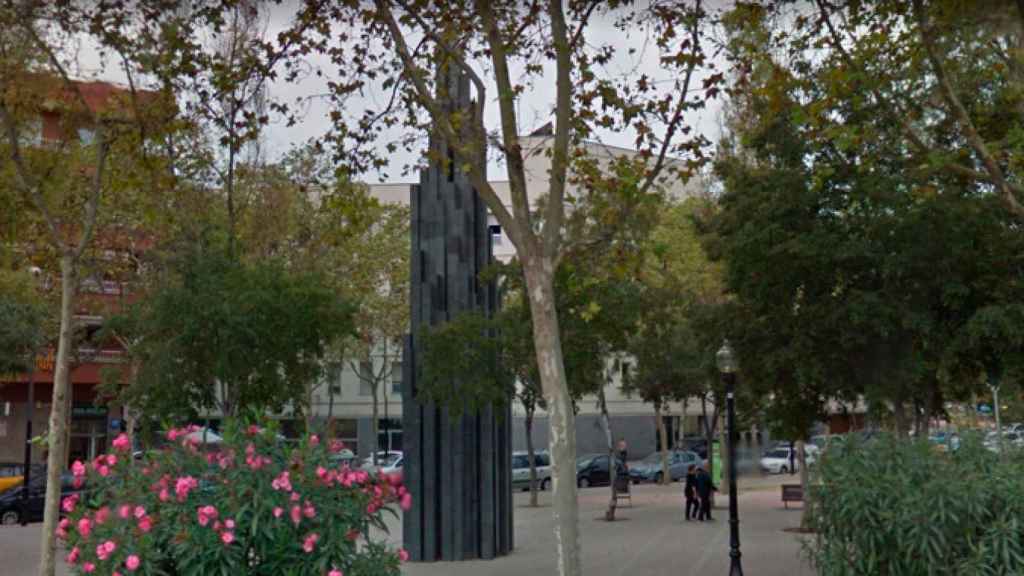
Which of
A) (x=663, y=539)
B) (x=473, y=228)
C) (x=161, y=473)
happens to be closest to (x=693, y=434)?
(x=663, y=539)

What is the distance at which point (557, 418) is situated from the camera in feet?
37.8

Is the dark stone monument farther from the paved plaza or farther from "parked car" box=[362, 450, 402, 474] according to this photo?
"parked car" box=[362, 450, 402, 474]

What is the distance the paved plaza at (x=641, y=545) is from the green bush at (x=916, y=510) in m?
2.72

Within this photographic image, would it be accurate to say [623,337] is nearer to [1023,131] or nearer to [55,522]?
[1023,131]

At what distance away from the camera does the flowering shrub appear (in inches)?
379

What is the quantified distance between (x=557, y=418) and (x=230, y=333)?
31.9 feet

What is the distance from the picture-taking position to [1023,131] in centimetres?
1411

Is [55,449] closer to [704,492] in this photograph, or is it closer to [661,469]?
[704,492]

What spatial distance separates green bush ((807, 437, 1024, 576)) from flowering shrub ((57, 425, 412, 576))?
15.5 ft

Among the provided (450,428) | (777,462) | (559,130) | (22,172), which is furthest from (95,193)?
(777,462)

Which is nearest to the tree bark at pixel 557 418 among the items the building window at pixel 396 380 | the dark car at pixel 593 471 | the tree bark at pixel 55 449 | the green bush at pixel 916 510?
the green bush at pixel 916 510

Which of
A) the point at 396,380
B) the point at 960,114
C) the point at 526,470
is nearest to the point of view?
the point at 960,114

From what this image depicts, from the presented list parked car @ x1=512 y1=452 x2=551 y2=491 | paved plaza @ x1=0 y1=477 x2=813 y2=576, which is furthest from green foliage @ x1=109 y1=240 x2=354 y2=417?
parked car @ x1=512 y1=452 x2=551 y2=491

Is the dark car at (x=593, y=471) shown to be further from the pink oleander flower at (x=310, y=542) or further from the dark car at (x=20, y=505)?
the pink oleander flower at (x=310, y=542)
